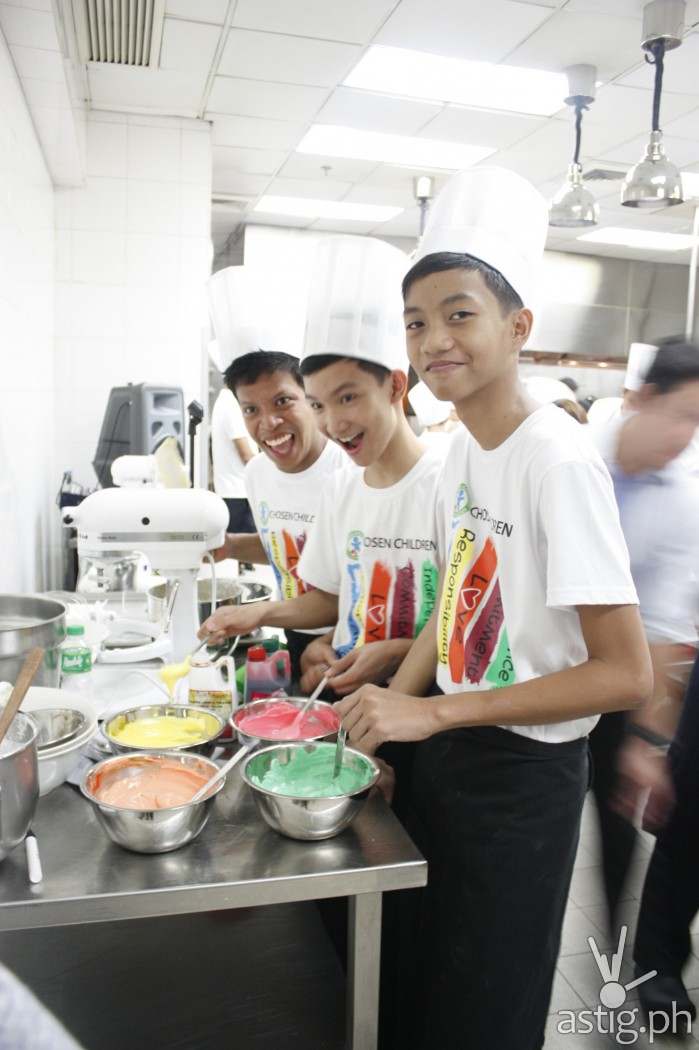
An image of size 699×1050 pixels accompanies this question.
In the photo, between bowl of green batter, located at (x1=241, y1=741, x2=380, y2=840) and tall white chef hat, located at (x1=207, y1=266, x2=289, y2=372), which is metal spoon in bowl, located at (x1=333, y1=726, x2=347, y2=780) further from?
tall white chef hat, located at (x1=207, y1=266, x2=289, y2=372)

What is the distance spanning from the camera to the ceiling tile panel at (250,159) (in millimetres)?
5082

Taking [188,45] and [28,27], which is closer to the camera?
[28,27]

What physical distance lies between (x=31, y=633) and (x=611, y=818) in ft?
5.11

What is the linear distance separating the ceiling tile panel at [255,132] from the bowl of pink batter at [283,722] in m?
4.13

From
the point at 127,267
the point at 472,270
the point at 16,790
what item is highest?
the point at 127,267

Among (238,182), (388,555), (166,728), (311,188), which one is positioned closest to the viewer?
(166,728)

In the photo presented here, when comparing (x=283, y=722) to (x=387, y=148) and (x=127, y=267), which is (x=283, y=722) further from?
(x=387, y=148)

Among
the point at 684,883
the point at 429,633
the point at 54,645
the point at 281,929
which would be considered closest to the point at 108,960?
the point at 281,929

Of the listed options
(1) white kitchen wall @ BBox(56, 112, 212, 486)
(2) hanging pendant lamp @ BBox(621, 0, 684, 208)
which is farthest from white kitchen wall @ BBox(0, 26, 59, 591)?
(2) hanging pendant lamp @ BBox(621, 0, 684, 208)

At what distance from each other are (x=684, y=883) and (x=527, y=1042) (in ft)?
3.09

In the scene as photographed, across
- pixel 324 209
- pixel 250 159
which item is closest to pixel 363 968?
pixel 250 159

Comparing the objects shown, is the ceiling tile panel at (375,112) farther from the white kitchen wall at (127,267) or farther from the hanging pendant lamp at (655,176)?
the hanging pendant lamp at (655,176)

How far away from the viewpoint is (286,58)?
12.3 feet

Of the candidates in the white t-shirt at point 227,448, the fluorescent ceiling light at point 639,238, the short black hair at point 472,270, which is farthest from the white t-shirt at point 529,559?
the fluorescent ceiling light at point 639,238
